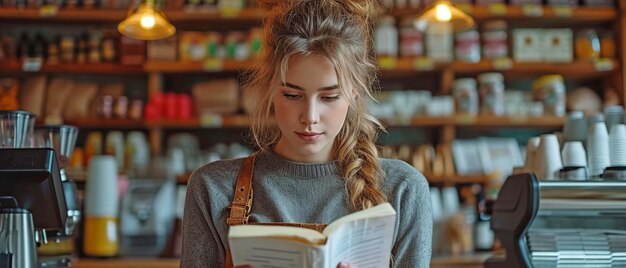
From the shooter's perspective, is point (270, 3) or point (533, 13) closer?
point (270, 3)

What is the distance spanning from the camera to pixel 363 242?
4.78ft

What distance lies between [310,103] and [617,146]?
92 centimetres

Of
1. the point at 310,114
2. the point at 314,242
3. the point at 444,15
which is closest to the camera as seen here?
the point at 314,242

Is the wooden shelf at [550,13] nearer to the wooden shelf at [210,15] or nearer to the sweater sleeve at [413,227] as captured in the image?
the wooden shelf at [210,15]

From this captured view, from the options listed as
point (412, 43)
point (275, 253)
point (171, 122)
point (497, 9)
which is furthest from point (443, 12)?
point (275, 253)

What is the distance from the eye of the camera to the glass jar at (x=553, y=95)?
13.8 feet

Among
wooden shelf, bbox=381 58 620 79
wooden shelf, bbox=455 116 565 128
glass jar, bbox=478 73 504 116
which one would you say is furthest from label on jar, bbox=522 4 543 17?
wooden shelf, bbox=455 116 565 128

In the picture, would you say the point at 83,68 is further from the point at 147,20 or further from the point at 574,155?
the point at 574,155

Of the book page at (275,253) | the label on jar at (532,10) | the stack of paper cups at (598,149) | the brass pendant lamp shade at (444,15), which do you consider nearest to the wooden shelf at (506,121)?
the label on jar at (532,10)

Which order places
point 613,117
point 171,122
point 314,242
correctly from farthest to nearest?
point 171,122 < point 613,117 < point 314,242

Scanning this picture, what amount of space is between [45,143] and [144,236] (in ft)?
5.35

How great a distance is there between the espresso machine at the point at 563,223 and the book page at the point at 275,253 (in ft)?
2.20

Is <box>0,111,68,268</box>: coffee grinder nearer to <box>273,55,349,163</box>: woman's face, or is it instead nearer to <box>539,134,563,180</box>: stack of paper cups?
<box>273,55,349,163</box>: woman's face

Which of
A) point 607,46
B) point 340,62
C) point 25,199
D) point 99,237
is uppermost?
point 607,46
